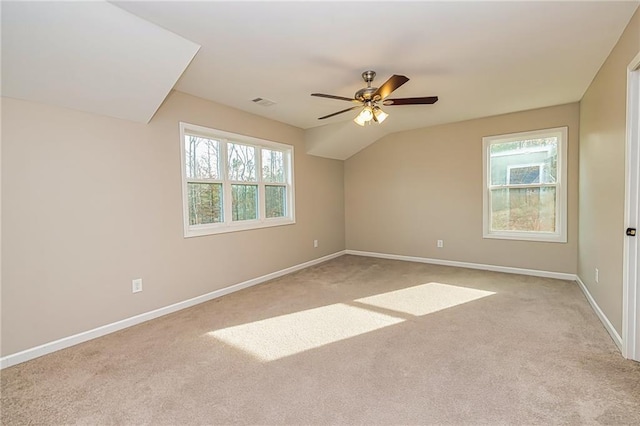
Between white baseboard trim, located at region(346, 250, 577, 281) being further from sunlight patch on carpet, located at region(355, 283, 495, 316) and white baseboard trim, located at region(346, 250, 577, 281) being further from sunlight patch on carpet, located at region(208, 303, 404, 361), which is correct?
sunlight patch on carpet, located at region(208, 303, 404, 361)

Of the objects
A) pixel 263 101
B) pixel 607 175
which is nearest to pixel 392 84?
pixel 263 101

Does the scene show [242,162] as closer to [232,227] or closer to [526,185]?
[232,227]

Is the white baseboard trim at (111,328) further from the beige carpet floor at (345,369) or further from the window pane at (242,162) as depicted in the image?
the window pane at (242,162)

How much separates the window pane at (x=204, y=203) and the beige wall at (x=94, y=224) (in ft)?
0.68

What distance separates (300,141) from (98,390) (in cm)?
411

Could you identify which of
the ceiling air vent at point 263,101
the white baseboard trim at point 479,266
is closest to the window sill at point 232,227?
the ceiling air vent at point 263,101

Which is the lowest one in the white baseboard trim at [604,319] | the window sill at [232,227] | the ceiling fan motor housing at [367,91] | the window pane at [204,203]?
Answer: the white baseboard trim at [604,319]

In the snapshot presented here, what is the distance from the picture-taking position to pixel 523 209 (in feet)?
14.8

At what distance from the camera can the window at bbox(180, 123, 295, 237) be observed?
3.50m

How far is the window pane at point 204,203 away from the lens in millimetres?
3514

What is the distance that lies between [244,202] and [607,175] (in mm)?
4026

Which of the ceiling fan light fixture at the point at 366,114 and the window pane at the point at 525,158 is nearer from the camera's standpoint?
the ceiling fan light fixture at the point at 366,114

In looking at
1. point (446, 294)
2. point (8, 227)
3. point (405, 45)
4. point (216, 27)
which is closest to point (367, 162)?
point (446, 294)

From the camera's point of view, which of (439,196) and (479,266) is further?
(439,196)
